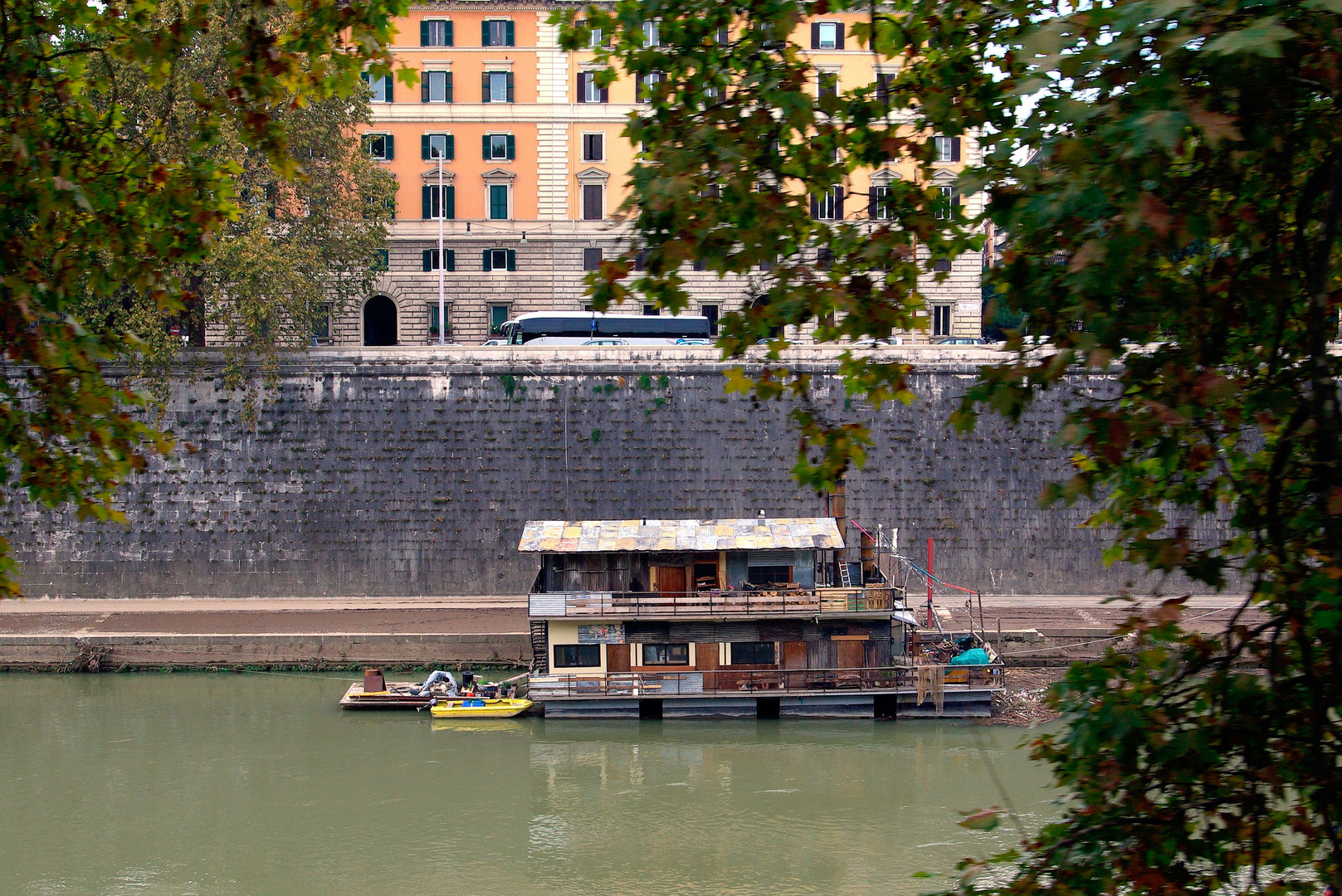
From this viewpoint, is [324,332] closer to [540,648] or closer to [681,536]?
[540,648]

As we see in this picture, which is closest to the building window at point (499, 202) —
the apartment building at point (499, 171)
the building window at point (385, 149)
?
the apartment building at point (499, 171)

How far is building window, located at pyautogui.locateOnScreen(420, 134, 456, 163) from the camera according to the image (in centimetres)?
2892

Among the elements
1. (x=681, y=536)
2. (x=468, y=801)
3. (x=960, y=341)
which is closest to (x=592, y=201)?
(x=960, y=341)

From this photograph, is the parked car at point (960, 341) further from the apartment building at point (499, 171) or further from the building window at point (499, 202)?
the building window at point (499, 202)

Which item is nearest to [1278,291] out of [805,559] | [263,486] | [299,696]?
[805,559]

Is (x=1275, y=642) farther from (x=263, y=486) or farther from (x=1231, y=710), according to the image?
(x=263, y=486)

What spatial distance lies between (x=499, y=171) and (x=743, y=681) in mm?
16704

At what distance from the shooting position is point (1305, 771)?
3.22 metres

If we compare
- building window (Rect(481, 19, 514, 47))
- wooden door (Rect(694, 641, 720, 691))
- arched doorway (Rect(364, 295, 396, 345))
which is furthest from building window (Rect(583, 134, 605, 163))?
wooden door (Rect(694, 641, 720, 691))

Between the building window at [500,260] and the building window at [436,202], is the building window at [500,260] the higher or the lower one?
the lower one

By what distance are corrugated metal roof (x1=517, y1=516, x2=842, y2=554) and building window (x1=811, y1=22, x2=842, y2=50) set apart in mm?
13843

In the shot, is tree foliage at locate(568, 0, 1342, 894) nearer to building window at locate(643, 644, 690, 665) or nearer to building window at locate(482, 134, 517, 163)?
building window at locate(643, 644, 690, 665)

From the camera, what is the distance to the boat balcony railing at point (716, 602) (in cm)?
1662

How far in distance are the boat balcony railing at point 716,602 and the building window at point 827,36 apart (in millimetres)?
15373
